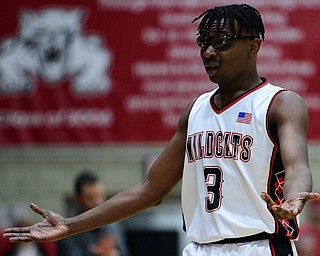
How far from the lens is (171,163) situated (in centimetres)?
495

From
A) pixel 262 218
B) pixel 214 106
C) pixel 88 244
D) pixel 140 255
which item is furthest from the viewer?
pixel 140 255

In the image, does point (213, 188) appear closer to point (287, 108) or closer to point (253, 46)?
point (287, 108)

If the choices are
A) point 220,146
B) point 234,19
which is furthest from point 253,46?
point 220,146

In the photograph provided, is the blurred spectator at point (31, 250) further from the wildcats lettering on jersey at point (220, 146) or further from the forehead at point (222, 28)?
the forehead at point (222, 28)

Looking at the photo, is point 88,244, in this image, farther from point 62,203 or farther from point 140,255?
point 62,203

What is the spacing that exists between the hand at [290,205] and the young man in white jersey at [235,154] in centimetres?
21

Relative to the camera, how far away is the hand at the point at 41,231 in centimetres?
474

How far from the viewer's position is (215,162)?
4562mm

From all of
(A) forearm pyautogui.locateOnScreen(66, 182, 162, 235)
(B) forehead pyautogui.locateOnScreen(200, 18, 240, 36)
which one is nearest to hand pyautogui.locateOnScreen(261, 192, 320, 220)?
(B) forehead pyautogui.locateOnScreen(200, 18, 240, 36)

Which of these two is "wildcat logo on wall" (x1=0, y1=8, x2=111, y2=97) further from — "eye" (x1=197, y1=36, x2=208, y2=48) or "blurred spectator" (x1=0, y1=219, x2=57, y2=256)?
"eye" (x1=197, y1=36, x2=208, y2=48)

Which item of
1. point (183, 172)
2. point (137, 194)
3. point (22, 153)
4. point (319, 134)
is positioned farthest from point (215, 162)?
point (22, 153)

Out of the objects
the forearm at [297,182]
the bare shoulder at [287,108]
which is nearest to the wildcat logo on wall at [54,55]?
the bare shoulder at [287,108]

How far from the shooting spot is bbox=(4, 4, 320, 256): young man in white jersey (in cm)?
440

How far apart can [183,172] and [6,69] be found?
317 inches
